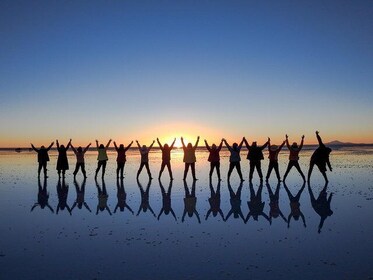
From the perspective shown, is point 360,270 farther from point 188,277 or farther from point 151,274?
point 151,274

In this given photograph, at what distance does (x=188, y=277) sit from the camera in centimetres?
571

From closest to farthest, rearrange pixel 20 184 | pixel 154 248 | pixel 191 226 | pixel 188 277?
pixel 188 277, pixel 154 248, pixel 191 226, pixel 20 184

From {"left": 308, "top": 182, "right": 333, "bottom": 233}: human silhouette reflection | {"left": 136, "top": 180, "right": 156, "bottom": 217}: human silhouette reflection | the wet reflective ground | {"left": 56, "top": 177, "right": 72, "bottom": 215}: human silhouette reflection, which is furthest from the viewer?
{"left": 56, "top": 177, "right": 72, "bottom": 215}: human silhouette reflection

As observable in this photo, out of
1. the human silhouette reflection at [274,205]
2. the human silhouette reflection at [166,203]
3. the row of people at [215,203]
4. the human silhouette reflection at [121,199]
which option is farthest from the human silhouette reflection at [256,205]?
the human silhouette reflection at [121,199]

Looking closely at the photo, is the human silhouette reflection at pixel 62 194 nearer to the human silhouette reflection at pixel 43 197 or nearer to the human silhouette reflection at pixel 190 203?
the human silhouette reflection at pixel 43 197

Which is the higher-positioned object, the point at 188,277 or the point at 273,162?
the point at 273,162

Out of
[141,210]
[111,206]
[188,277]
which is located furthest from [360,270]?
[111,206]

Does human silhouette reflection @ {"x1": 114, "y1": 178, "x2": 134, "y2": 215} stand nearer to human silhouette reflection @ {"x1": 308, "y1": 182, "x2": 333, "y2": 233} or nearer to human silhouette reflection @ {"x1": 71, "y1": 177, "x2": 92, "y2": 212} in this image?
human silhouette reflection @ {"x1": 71, "y1": 177, "x2": 92, "y2": 212}

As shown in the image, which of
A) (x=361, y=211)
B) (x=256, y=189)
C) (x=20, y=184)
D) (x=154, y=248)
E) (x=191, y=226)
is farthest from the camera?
(x=20, y=184)

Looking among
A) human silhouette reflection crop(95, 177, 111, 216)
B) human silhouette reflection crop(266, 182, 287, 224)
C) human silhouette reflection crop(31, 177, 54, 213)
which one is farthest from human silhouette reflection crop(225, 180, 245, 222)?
human silhouette reflection crop(31, 177, 54, 213)

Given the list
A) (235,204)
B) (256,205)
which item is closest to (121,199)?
(235,204)

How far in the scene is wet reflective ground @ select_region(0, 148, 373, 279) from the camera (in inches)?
239

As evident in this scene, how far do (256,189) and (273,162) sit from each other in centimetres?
294

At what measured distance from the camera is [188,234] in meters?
8.27
